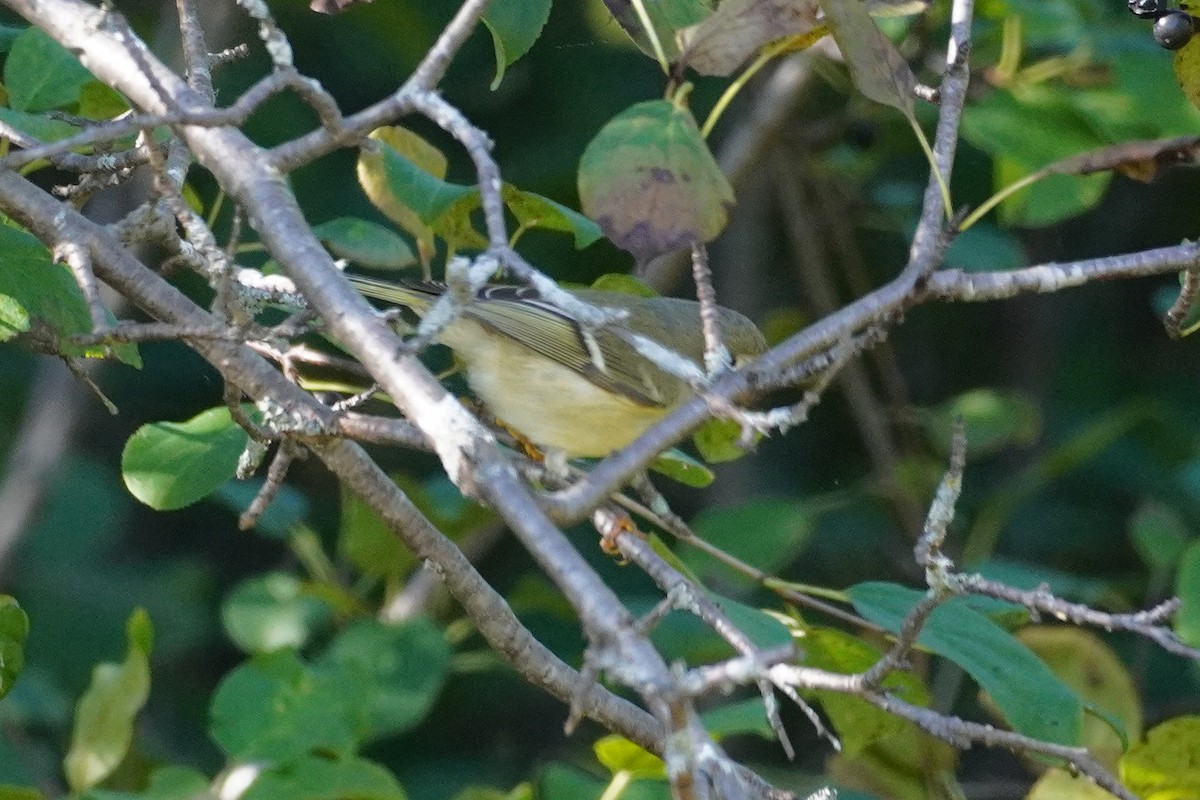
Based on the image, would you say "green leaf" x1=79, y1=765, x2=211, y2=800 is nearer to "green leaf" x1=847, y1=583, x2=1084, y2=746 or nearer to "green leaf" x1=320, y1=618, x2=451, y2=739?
"green leaf" x1=320, y1=618, x2=451, y2=739

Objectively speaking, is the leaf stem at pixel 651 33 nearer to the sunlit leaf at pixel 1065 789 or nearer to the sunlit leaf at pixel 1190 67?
the sunlit leaf at pixel 1190 67

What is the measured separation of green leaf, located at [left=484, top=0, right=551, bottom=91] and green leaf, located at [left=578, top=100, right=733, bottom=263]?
0.57 ft

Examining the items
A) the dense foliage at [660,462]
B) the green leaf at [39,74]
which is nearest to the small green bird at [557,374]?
the dense foliage at [660,462]

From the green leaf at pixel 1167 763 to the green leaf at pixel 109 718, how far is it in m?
1.40

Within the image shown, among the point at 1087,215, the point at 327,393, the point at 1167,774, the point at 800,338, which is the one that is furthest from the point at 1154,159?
the point at 1087,215

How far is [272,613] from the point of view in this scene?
9.33 feet

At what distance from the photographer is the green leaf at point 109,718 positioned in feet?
6.70

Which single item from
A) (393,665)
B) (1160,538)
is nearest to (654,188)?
(393,665)

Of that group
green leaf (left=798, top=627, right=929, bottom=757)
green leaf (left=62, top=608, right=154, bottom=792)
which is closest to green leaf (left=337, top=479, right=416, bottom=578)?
green leaf (left=62, top=608, right=154, bottom=792)

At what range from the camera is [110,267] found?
1.58 metres

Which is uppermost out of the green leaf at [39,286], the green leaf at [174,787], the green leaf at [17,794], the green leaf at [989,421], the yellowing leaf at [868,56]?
the yellowing leaf at [868,56]

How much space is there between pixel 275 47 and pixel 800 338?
55 cm

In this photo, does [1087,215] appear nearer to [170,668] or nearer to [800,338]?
[170,668]

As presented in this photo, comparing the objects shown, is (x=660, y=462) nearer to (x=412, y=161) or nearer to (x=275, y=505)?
(x=412, y=161)
